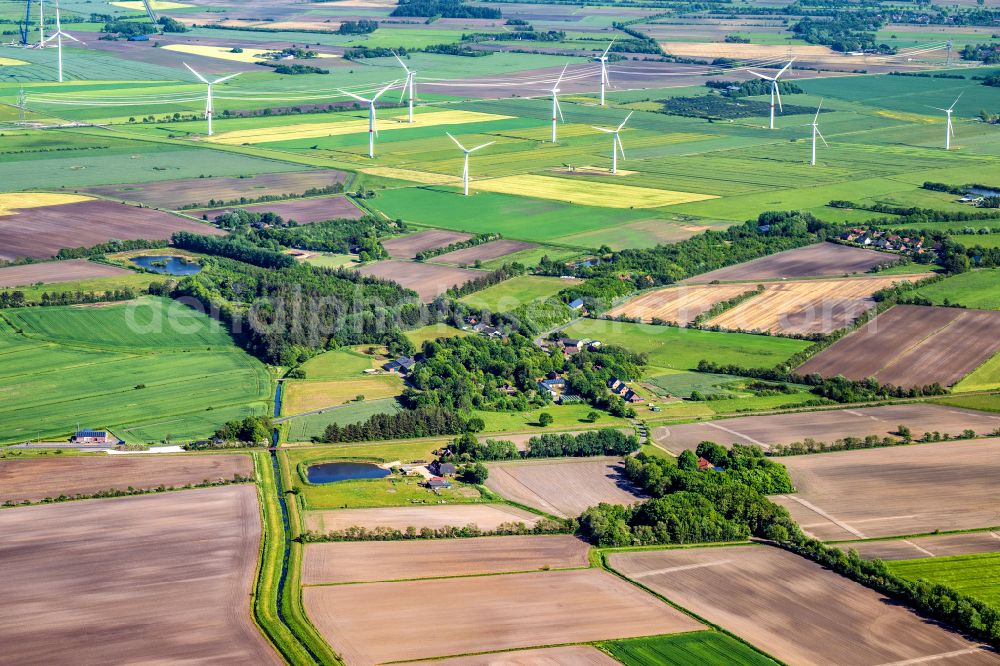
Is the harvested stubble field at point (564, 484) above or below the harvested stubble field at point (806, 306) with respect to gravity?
below

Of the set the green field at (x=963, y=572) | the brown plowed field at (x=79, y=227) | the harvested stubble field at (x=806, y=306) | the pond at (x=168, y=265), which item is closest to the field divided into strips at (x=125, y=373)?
the pond at (x=168, y=265)

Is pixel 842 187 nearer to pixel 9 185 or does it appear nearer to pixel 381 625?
pixel 9 185

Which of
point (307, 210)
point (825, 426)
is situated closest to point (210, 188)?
point (307, 210)

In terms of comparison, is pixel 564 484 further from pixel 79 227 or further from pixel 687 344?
pixel 79 227

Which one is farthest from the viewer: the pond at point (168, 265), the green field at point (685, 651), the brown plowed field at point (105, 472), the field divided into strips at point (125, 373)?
the pond at point (168, 265)

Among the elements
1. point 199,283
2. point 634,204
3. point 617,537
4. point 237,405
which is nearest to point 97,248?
point 199,283

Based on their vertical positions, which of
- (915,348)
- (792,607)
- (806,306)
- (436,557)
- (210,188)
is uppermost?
(210,188)

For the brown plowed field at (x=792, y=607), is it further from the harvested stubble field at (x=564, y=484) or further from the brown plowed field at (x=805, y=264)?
the brown plowed field at (x=805, y=264)
